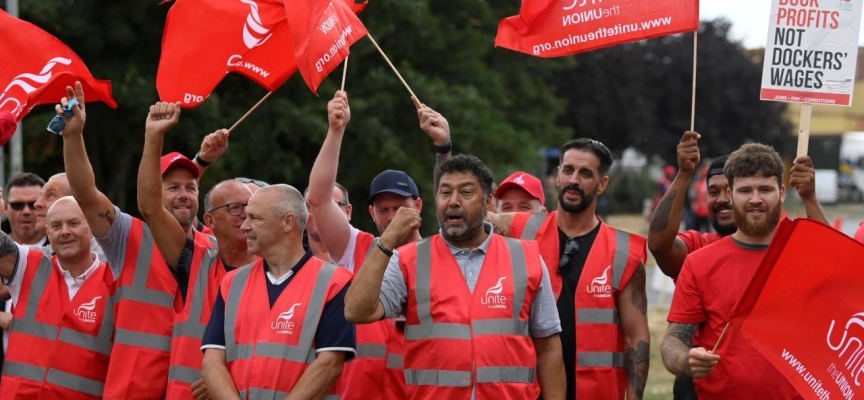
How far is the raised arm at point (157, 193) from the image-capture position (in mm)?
6680

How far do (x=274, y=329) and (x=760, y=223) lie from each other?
2491 millimetres

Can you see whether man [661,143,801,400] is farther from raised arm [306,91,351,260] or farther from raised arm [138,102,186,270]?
raised arm [138,102,186,270]

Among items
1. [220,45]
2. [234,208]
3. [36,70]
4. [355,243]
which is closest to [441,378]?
[355,243]

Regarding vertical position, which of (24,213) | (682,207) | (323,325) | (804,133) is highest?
(804,133)

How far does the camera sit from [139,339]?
6836 mm

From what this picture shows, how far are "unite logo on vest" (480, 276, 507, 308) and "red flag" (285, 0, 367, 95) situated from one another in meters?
1.90

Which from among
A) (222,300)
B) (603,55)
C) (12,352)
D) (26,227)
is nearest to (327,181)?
(222,300)

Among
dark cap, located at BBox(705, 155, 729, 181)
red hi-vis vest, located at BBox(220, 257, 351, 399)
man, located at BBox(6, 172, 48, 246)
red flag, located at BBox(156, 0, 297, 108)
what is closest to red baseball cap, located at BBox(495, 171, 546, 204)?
dark cap, located at BBox(705, 155, 729, 181)

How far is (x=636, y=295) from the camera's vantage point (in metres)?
6.78

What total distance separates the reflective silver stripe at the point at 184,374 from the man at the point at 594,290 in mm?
2012

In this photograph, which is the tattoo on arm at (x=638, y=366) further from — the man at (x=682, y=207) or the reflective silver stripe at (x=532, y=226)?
the reflective silver stripe at (x=532, y=226)

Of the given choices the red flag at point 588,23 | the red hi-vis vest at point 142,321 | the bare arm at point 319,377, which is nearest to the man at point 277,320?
the bare arm at point 319,377

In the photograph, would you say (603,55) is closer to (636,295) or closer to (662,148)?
(662,148)

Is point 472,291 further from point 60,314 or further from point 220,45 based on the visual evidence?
point 220,45
